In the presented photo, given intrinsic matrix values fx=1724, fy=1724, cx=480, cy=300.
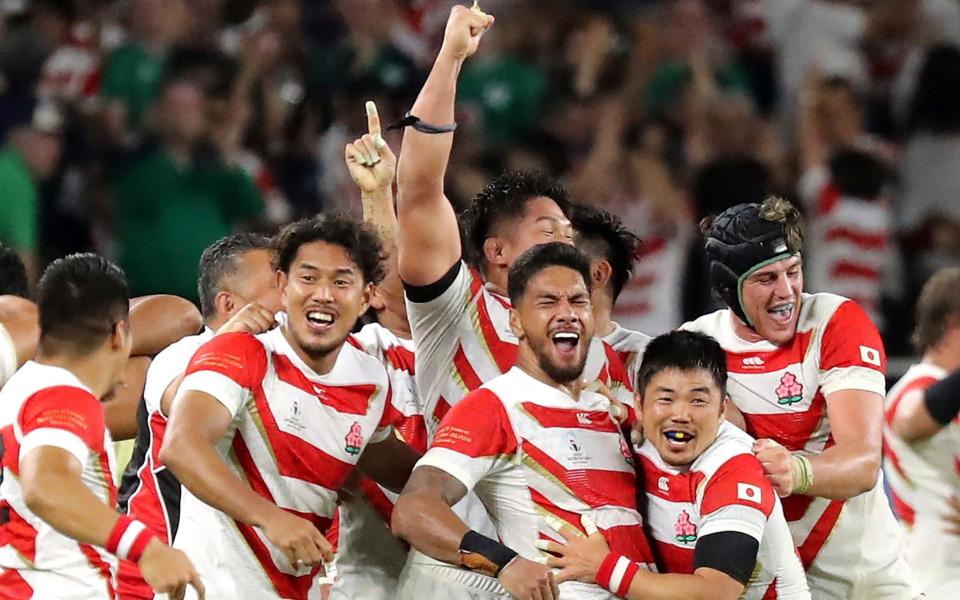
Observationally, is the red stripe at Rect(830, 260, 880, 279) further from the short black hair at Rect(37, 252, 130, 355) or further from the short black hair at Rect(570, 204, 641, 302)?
the short black hair at Rect(37, 252, 130, 355)

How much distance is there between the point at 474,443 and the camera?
508 cm

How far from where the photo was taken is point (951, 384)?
21.2 feet

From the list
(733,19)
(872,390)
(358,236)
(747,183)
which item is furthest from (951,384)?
(733,19)

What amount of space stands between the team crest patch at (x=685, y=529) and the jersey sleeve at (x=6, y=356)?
2318mm

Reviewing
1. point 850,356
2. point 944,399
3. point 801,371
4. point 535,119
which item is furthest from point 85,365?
point 535,119

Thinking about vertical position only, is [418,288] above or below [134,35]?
below

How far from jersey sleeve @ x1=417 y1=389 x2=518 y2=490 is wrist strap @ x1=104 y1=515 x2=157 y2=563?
86 centimetres

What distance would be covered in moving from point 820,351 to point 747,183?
4.68 m

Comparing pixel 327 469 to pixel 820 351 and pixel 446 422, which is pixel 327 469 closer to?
pixel 446 422

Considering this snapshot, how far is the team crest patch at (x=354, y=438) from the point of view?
536 cm

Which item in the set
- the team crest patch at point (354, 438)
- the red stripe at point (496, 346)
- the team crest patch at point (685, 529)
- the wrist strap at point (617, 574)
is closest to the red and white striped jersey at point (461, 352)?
the red stripe at point (496, 346)

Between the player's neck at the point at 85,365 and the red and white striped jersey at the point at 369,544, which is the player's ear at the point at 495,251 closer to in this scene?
the red and white striped jersey at the point at 369,544

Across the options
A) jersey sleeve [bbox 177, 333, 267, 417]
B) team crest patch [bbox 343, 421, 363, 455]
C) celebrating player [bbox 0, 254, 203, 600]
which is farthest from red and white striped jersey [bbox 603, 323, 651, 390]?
celebrating player [bbox 0, 254, 203, 600]

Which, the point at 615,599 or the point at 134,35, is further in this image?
the point at 134,35
